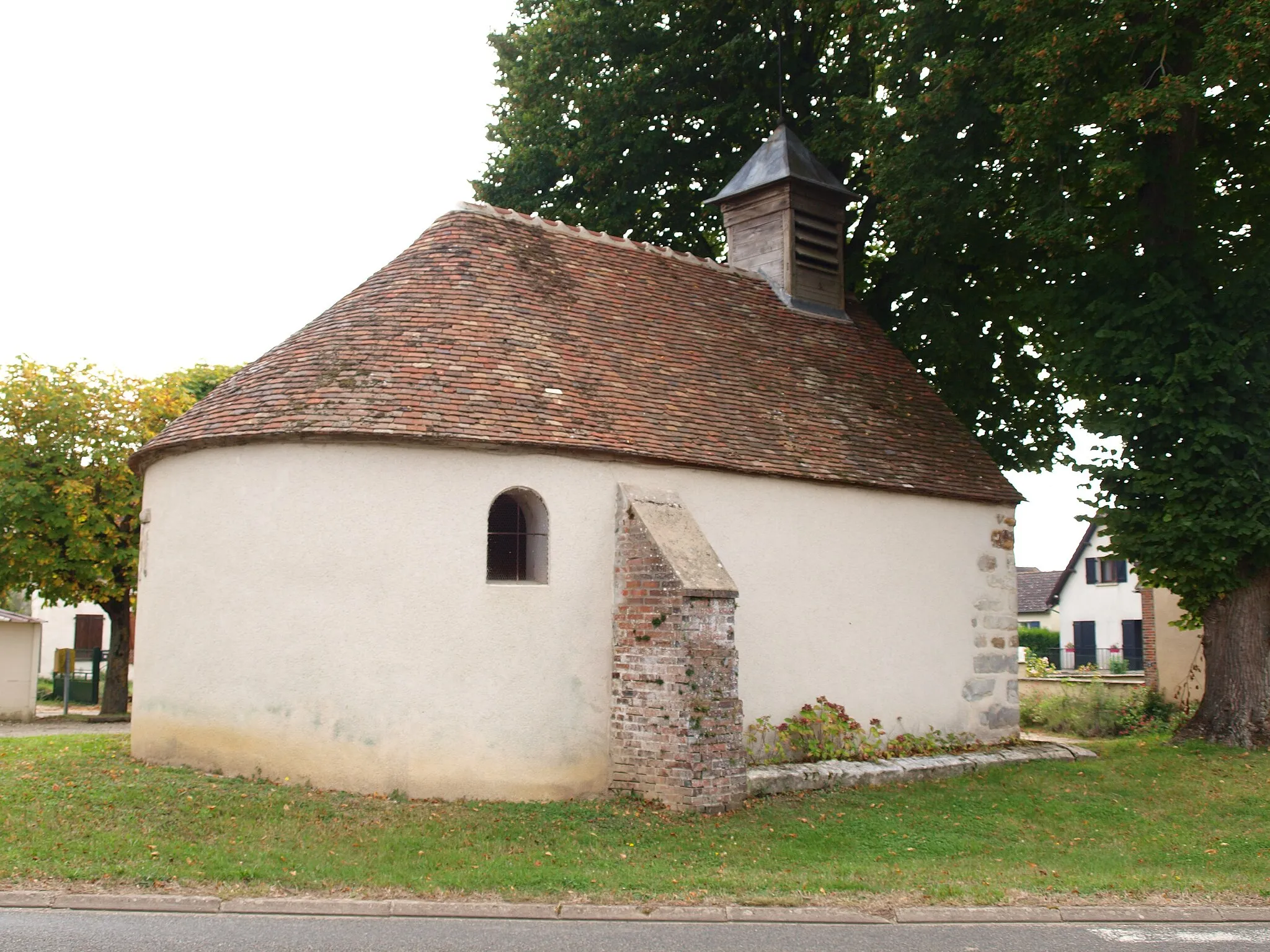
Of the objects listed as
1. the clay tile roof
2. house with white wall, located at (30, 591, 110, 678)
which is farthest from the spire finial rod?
house with white wall, located at (30, 591, 110, 678)

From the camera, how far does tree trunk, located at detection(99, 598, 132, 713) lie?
27.2 meters

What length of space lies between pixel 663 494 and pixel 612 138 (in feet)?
34.6

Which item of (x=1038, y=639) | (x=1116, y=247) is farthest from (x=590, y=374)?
(x=1038, y=639)

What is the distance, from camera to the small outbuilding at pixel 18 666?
2598 centimetres

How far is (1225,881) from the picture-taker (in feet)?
29.9

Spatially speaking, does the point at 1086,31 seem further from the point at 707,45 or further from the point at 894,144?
the point at 707,45

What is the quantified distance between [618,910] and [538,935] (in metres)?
0.85

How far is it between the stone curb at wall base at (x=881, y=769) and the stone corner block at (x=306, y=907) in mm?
4889

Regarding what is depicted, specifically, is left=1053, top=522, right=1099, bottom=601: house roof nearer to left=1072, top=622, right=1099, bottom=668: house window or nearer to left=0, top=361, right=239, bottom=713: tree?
left=1072, top=622, right=1099, bottom=668: house window

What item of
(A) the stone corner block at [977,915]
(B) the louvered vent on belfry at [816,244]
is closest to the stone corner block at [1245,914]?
(A) the stone corner block at [977,915]

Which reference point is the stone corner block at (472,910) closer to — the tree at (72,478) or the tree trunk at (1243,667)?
the tree trunk at (1243,667)

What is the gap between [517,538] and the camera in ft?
42.5

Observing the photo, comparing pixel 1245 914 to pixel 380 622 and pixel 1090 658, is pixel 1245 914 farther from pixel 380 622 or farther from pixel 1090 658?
pixel 1090 658

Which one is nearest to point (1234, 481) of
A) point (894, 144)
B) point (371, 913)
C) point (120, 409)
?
point (894, 144)
